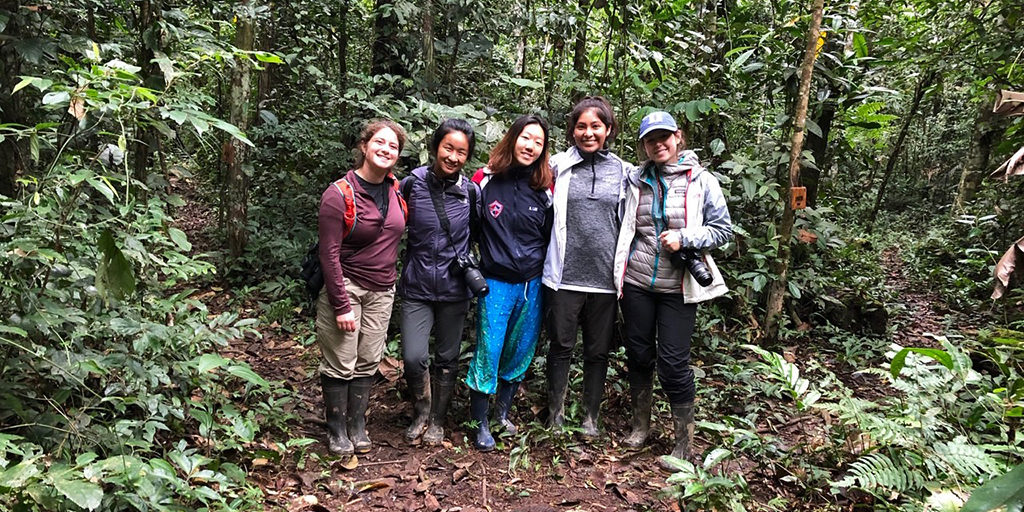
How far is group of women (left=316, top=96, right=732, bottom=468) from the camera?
3580mm

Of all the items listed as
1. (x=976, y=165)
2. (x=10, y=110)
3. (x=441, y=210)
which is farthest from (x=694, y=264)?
(x=976, y=165)

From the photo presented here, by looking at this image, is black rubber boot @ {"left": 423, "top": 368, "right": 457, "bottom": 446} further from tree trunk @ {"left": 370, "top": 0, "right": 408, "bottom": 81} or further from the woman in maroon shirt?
tree trunk @ {"left": 370, "top": 0, "right": 408, "bottom": 81}

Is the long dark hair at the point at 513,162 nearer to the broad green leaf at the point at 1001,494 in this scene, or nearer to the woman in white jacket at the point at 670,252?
the woman in white jacket at the point at 670,252

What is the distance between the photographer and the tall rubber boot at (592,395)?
4.02 meters

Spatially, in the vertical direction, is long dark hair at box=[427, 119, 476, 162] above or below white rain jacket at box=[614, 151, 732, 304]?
above

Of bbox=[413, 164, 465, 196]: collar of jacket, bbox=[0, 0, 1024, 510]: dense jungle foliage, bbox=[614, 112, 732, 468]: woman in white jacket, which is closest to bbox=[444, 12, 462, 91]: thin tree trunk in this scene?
bbox=[0, 0, 1024, 510]: dense jungle foliage

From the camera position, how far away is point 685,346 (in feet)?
12.0

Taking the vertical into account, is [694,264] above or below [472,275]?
above

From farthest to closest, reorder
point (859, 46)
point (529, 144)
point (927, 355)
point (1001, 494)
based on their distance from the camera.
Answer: point (859, 46) < point (529, 144) < point (927, 355) < point (1001, 494)

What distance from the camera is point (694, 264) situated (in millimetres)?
3488

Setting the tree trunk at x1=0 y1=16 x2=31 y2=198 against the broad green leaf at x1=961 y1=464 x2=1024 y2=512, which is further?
the tree trunk at x1=0 y1=16 x2=31 y2=198

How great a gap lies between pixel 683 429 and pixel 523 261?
1.44 m

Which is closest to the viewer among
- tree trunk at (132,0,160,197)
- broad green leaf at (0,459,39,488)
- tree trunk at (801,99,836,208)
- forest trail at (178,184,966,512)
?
broad green leaf at (0,459,39,488)

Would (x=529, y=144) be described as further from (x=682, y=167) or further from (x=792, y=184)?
(x=792, y=184)
